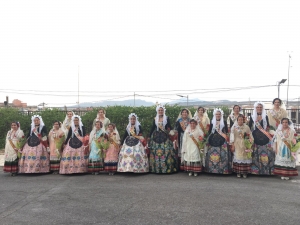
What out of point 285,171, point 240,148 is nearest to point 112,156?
point 240,148

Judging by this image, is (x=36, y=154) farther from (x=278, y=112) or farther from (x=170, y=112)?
(x=278, y=112)

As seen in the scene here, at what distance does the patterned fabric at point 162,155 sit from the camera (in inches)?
290

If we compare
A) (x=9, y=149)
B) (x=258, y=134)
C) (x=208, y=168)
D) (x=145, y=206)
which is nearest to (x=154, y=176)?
(x=208, y=168)

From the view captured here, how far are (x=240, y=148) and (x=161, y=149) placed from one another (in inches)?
74.3

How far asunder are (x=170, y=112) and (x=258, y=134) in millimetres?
4250

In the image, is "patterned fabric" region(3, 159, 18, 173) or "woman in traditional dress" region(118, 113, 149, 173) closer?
"woman in traditional dress" region(118, 113, 149, 173)

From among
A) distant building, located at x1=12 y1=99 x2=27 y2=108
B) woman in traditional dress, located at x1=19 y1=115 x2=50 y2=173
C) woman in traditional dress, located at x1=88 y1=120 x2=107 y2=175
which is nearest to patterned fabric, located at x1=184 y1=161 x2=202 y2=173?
woman in traditional dress, located at x1=88 y1=120 x2=107 y2=175

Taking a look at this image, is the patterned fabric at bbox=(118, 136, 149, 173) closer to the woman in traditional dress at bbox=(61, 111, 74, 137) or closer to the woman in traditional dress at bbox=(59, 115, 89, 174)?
the woman in traditional dress at bbox=(59, 115, 89, 174)

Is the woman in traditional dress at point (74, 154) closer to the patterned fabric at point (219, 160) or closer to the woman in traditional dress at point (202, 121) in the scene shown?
the woman in traditional dress at point (202, 121)

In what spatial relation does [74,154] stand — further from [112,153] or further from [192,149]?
[192,149]

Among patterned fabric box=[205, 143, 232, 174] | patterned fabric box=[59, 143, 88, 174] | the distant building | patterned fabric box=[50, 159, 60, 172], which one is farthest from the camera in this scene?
the distant building

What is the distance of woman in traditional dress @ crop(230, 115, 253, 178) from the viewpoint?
6.92 m

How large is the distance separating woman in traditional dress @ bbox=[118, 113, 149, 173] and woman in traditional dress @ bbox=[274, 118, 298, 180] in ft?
10.2

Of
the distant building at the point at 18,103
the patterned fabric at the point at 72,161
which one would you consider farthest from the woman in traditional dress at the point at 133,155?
the distant building at the point at 18,103
